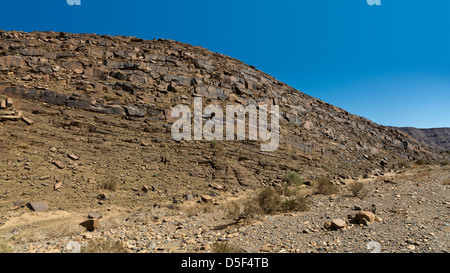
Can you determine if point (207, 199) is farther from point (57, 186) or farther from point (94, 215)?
point (57, 186)

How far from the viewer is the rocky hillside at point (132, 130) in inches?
406

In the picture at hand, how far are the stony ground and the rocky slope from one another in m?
0.50

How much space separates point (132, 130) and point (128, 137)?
0.73 meters

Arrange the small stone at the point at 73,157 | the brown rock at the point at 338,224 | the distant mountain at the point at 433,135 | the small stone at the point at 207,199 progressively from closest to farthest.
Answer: the brown rock at the point at 338,224, the small stone at the point at 207,199, the small stone at the point at 73,157, the distant mountain at the point at 433,135

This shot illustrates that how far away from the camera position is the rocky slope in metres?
9.59

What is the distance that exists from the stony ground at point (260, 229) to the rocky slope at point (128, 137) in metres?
0.50

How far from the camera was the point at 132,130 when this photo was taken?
14117 millimetres

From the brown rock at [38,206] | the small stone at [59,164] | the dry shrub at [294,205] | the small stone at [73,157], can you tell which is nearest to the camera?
the dry shrub at [294,205]

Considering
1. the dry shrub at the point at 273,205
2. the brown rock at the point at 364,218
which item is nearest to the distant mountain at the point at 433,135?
the dry shrub at the point at 273,205

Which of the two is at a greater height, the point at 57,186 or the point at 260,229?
the point at 57,186

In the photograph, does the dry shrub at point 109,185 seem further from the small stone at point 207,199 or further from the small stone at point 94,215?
the small stone at point 207,199

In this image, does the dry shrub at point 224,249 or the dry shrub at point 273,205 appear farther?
the dry shrub at point 273,205

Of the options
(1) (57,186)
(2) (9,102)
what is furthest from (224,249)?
(2) (9,102)
